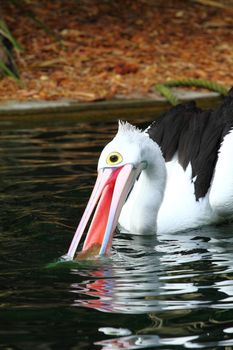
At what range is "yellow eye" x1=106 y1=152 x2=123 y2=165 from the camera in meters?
6.18

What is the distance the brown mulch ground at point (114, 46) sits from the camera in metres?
11.8

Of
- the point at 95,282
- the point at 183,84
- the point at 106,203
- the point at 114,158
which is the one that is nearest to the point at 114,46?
the point at 183,84

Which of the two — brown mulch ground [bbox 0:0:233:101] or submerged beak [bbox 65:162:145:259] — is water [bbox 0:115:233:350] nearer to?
submerged beak [bbox 65:162:145:259]

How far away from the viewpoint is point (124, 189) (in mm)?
6199

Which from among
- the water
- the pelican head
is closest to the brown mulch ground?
the water

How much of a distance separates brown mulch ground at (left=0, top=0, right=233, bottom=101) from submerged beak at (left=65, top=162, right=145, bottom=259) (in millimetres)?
Answer: 5169

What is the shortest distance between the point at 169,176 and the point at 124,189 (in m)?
0.84

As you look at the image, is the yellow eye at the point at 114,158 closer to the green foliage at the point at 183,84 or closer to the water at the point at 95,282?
the water at the point at 95,282

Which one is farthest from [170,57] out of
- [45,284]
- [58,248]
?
[45,284]

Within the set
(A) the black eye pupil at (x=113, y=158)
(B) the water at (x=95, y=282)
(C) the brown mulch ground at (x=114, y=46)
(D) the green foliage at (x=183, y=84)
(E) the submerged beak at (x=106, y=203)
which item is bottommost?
(B) the water at (x=95, y=282)

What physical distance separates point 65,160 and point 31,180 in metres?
0.74

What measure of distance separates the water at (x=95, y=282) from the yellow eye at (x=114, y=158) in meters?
0.48

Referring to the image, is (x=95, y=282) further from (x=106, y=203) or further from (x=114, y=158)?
(x=114, y=158)

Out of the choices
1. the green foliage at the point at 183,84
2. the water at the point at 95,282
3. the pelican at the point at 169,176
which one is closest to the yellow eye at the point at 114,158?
the pelican at the point at 169,176
